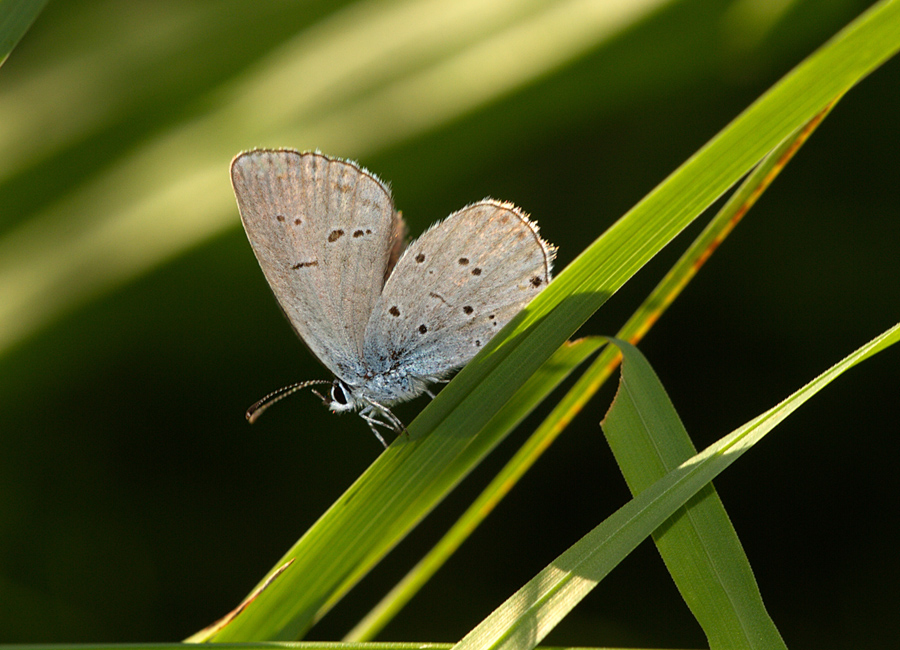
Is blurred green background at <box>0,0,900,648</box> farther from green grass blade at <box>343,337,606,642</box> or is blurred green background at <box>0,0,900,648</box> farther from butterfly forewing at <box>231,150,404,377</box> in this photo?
green grass blade at <box>343,337,606,642</box>

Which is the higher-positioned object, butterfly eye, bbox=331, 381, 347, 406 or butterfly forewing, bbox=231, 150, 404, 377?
butterfly forewing, bbox=231, 150, 404, 377

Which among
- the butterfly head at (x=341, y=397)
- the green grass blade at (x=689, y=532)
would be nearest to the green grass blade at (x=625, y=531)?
the green grass blade at (x=689, y=532)

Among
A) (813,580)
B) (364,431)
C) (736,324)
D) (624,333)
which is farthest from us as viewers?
(364,431)

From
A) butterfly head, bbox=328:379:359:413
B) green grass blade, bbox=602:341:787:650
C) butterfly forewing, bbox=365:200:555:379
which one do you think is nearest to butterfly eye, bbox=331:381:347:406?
butterfly head, bbox=328:379:359:413

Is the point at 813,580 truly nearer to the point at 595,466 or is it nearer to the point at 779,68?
the point at 595,466

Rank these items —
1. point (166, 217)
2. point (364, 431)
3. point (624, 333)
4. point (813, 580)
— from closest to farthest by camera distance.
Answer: point (624, 333), point (166, 217), point (813, 580), point (364, 431)

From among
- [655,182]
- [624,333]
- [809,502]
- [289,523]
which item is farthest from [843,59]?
[289,523]
